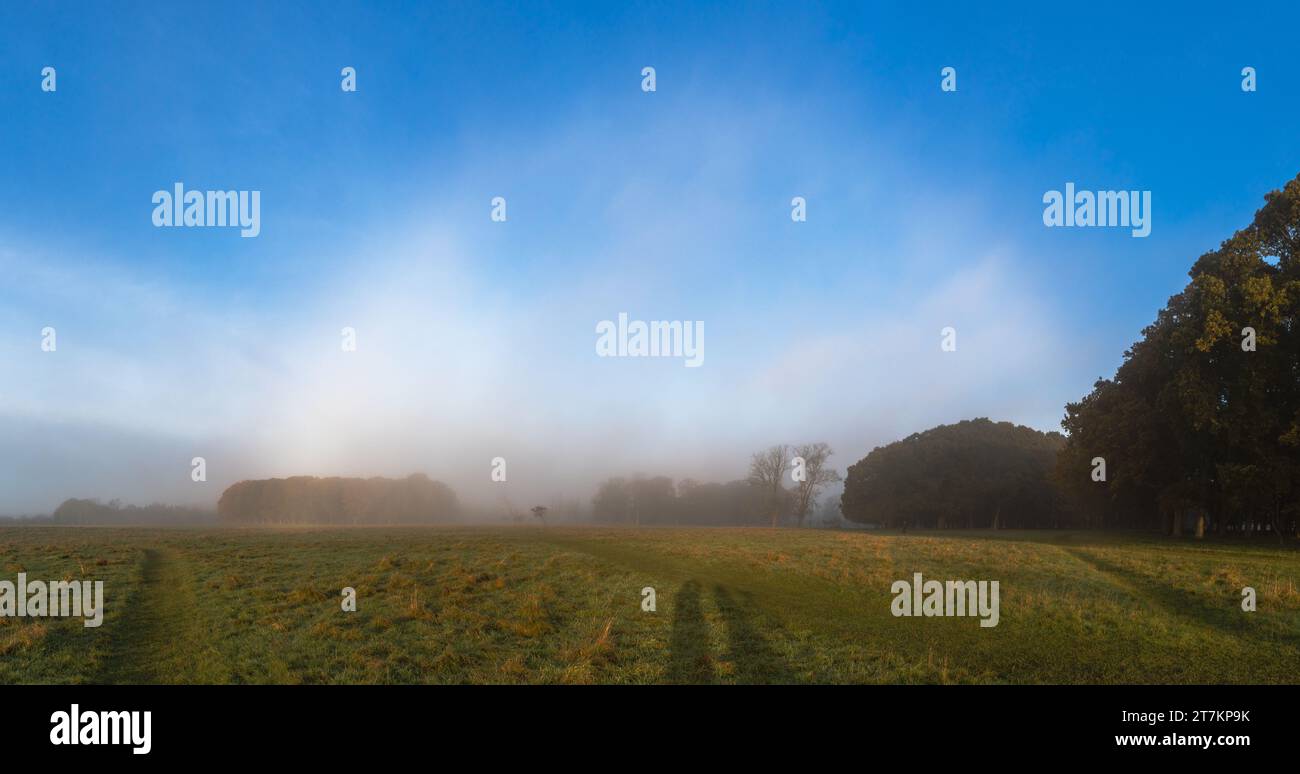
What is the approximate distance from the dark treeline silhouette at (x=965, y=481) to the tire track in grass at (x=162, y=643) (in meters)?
72.4

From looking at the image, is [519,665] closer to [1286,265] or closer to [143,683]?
[143,683]

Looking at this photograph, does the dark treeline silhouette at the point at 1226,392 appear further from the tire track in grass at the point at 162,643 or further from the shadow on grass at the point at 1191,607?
the tire track in grass at the point at 162,643

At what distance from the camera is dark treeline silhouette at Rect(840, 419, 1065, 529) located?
75750mm

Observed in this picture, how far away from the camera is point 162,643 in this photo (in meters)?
14.2

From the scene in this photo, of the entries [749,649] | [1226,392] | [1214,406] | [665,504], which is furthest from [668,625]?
[665,504]

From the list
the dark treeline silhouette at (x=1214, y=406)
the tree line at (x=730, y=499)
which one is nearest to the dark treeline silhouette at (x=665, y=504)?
the tree line at (x=730, y=499)

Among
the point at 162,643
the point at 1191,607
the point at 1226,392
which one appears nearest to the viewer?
the point at 162,643

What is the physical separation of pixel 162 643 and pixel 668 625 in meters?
12.5

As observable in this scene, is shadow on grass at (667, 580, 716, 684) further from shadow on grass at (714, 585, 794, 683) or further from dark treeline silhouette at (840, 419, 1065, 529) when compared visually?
dark treeline silhouette at (840, 419, 1065, 529)

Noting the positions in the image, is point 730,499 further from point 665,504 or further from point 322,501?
point 322,501

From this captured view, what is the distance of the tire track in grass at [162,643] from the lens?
1168cm
